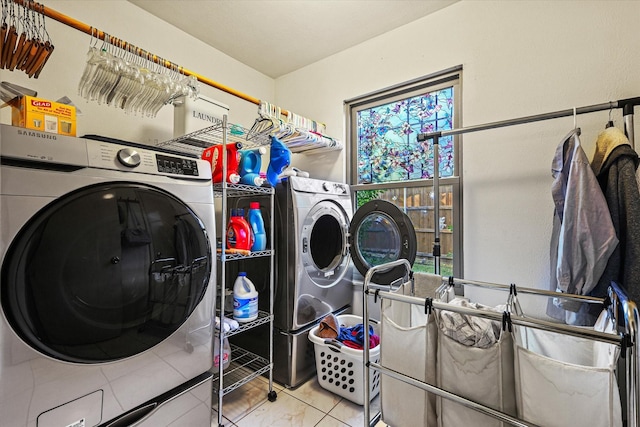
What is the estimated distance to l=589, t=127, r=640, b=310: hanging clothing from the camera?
113cm

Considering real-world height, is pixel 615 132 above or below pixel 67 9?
below

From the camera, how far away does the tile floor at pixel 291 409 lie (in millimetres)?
1546

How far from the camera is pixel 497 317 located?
937 mm

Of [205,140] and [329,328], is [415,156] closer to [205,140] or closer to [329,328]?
[329,328]

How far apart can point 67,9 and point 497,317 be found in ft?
8.81

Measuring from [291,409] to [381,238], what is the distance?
1.22 metres

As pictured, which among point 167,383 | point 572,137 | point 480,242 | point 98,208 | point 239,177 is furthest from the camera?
point 480,242

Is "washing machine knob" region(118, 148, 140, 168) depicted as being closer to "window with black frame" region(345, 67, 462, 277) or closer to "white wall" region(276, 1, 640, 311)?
"window with black frame" region(345, 67, 462, 277)

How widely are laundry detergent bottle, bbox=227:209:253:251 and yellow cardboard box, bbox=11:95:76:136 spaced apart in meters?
0.84

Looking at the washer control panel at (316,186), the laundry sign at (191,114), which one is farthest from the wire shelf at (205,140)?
the washer control panel at (316,186)

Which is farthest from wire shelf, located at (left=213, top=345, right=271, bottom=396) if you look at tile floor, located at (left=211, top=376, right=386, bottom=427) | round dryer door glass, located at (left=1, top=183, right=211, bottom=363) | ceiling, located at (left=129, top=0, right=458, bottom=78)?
ceiling, located at (left=129, top=0, right=458, bottom=78)

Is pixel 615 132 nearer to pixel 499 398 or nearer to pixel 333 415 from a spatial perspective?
pixel 499 398

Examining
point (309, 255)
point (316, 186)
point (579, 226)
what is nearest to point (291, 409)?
point (309, 255)

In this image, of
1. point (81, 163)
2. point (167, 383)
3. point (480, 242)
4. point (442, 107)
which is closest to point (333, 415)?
point (167, 383)
